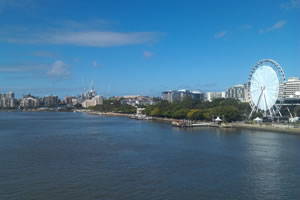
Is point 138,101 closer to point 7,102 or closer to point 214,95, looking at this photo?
point 214,95

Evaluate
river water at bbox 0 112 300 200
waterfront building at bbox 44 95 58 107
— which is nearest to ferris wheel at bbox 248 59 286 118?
river water at bbox 0 112 300 200

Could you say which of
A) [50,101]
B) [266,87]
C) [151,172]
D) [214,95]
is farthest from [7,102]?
[151,172]

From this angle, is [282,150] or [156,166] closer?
[156,166]

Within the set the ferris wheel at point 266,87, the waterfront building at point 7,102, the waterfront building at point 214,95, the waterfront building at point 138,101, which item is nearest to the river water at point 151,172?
the ferris wheel at point 266,87

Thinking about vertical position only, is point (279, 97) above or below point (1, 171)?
above

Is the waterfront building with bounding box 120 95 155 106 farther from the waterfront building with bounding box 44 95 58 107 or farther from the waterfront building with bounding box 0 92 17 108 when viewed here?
the waterfront building with bounding box 0 92 17 108

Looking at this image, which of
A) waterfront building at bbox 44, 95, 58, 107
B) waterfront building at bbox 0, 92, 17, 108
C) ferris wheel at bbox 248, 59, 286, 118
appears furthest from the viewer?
waterfront building at bbox 44, 95, 58, 107

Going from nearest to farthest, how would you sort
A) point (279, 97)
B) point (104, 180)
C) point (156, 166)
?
1. point (104, 180)
2. point (156, 166)
3. point (279, 97)

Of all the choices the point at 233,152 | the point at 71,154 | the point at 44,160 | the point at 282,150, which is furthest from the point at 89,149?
the point at 282,150

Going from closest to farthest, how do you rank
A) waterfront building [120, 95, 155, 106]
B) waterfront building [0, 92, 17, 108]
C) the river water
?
the river water, waterfront building [120, 95, 155, 106], waterfront building [0, 92, 17, 108]

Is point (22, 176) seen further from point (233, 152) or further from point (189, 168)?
point (233, 152)
